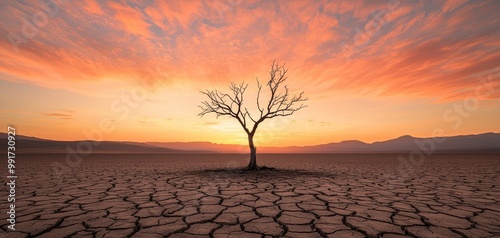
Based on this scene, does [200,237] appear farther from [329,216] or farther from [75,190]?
[75,190]

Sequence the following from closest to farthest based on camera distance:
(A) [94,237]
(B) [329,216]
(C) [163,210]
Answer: (A) [94,237] < (B) [329,216] < (C) [163,210]

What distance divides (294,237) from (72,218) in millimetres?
2954

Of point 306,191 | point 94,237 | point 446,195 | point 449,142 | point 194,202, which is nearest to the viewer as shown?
point 94,237

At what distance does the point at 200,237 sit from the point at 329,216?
1.86 meters

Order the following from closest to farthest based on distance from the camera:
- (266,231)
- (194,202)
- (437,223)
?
(266,231)
(437,223)
(194,202)

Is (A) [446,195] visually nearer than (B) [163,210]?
No

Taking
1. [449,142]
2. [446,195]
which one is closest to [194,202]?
[446,195]

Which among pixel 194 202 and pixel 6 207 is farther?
pixel 194 202

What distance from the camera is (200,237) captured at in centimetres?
269

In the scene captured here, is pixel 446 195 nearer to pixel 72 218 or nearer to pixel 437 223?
pixel 437 223

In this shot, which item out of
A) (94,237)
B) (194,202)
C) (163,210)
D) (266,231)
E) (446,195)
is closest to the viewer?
(94,237)

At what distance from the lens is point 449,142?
119 meters

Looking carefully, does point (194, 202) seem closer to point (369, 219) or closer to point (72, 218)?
point (72, 218)

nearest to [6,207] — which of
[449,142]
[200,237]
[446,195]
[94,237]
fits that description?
[94,237]
